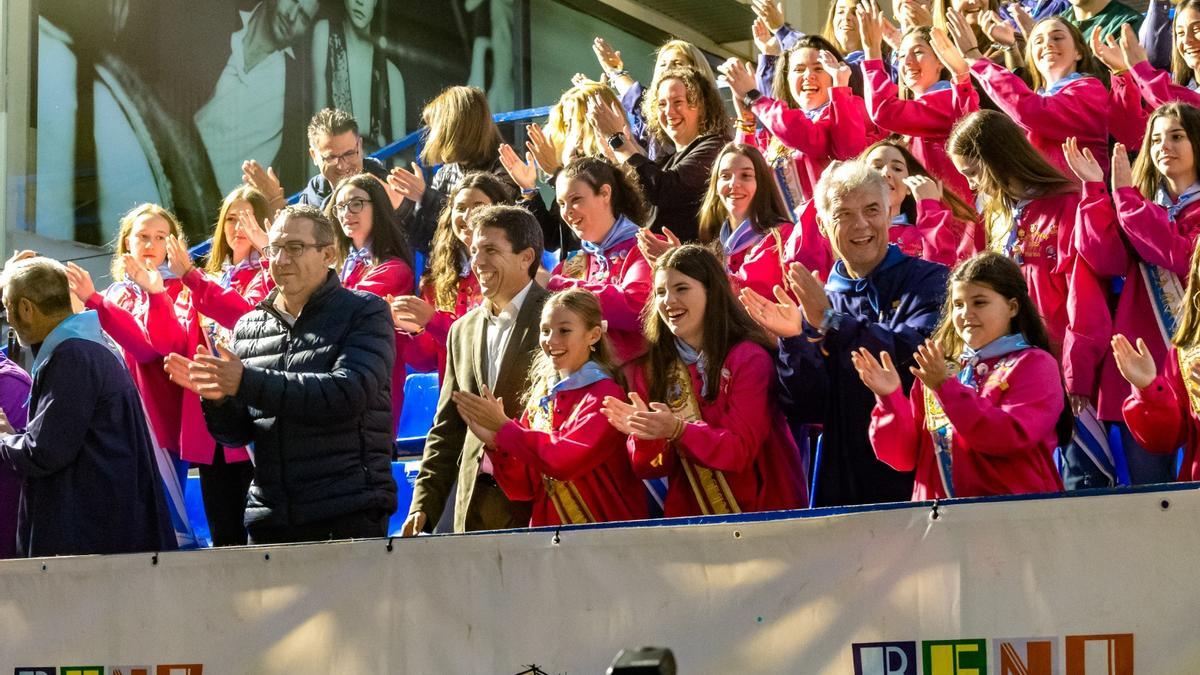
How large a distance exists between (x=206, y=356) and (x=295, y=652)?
3.28 ft

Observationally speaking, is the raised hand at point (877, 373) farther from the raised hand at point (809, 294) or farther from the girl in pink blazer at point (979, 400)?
the raised hand at point (809, 294)

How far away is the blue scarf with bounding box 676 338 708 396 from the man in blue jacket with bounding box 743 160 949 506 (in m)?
0.25

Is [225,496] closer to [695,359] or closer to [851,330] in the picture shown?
[695,359]

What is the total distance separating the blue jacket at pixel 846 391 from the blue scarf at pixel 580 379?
0.58 m

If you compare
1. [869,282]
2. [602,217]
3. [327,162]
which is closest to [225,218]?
[327,162]

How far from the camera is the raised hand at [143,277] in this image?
21.7 ft

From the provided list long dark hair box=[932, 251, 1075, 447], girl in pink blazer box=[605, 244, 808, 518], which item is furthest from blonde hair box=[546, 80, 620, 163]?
long dark hair box=[932, 251, 1075, 447]

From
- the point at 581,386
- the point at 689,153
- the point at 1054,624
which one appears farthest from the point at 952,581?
the point at 689,153

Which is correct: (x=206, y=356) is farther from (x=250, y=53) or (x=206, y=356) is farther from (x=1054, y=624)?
(x=250, y=53)

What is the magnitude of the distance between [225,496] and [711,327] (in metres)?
2.28

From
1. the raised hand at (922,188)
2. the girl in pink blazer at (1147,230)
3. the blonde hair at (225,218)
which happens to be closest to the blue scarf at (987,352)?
the girl in pink blazer at (1147,230)

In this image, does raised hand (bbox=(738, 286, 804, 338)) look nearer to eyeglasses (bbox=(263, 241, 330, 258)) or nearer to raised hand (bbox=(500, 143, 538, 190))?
eyeglasses (bbox=(263, 241, 330, 258))

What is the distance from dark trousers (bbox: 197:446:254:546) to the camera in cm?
640

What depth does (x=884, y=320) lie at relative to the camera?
514cm
